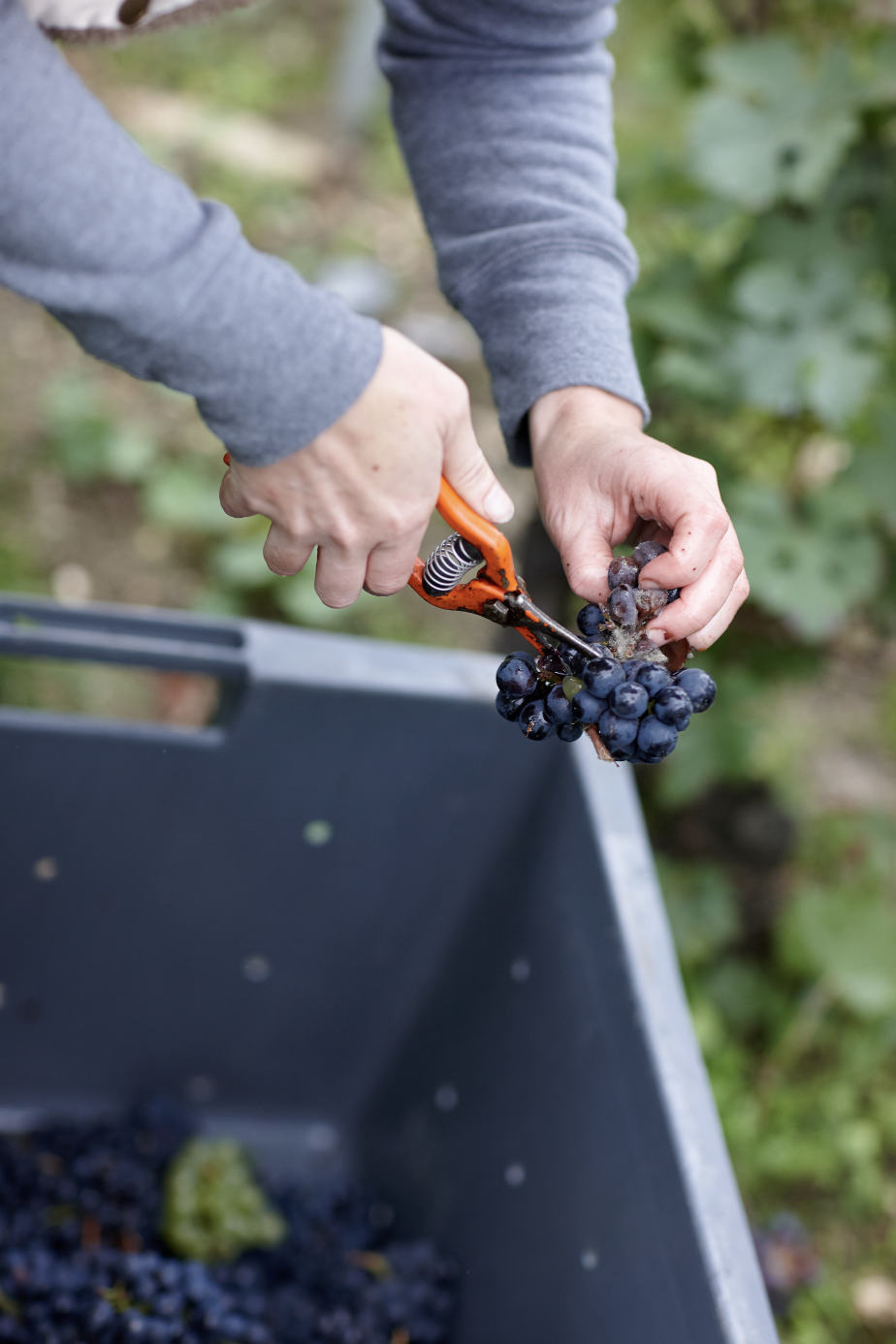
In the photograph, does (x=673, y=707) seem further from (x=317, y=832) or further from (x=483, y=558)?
(x=317, y=832)

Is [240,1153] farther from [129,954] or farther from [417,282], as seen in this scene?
[417,282]

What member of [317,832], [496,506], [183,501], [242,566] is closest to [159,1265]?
[317,832]

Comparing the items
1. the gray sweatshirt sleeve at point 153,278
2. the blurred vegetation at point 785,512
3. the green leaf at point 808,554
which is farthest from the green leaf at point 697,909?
the gray sweatshirt sleeve at point 153,278

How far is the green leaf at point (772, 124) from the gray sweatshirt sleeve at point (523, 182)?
1.72ft

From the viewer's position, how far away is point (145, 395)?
2598mm

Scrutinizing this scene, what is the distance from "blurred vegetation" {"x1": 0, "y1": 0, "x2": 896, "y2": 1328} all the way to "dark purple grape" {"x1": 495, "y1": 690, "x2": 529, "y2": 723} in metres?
0.83

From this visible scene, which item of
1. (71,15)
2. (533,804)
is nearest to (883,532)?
(533,804)

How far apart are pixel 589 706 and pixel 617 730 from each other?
3 cm

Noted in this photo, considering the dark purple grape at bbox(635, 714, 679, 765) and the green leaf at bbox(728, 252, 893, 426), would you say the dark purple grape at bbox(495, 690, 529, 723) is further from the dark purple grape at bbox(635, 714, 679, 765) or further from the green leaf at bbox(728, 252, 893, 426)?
the green leaf at bbox(728, 252, 893, 426)

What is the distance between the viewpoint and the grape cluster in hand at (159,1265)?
106cm

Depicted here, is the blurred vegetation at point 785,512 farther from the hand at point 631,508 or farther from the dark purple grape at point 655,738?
the dark purple grape at point 655,738

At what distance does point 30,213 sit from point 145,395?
2072mm

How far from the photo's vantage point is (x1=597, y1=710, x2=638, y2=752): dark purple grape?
0.73 m

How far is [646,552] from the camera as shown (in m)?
0.79
